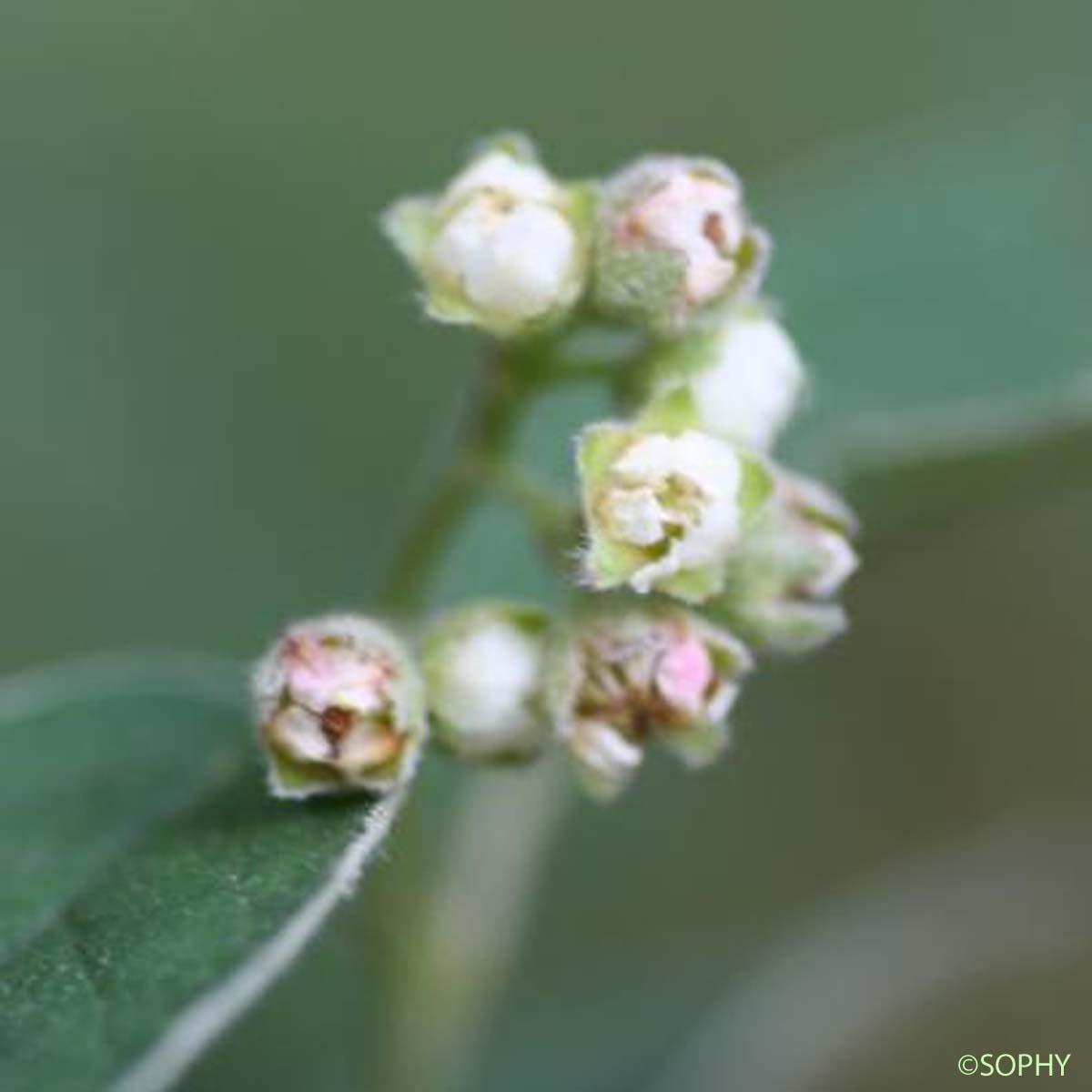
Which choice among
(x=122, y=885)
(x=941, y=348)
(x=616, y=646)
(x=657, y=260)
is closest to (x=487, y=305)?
(x=657, y=260)

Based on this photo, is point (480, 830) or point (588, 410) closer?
point (480, 830)

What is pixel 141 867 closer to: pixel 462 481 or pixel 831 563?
pixel 462 481

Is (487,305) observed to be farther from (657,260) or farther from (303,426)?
(303,426)

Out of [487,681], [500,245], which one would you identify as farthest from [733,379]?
[487,681]

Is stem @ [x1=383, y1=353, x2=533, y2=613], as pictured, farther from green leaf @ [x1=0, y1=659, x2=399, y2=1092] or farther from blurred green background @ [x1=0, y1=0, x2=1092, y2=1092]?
blurred green background @ [x1=0, y1=0, x2=1092, y2=1092]

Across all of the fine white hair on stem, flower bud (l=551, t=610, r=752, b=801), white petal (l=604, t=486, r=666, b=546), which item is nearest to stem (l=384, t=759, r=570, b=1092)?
flower bud (l=551, t=610, r=752, b=801)

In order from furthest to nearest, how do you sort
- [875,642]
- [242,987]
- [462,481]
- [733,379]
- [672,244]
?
[875,642] < [462,481] < [733,379] < [672,244] < [242,987]

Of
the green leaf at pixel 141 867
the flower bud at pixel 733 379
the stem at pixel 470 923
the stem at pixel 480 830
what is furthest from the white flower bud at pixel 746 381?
the stem at pixel 470 923
